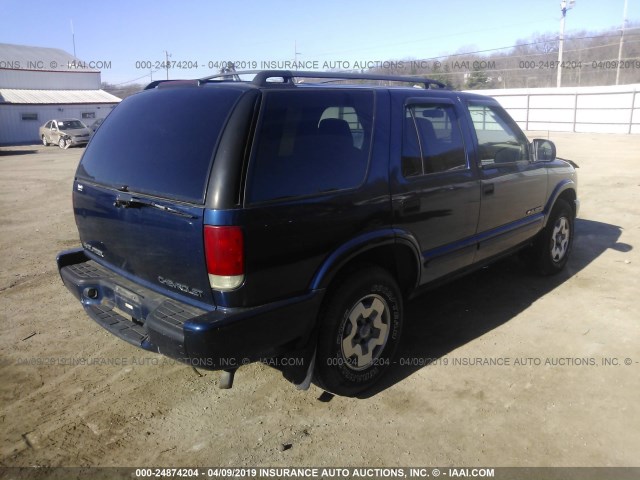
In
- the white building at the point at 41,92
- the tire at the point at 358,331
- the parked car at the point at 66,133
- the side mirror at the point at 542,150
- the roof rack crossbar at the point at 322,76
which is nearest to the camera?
the roof rack crossbar at the point at 322,76

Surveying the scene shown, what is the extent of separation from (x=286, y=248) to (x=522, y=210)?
2.88m

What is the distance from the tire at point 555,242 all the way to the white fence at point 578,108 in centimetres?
2377

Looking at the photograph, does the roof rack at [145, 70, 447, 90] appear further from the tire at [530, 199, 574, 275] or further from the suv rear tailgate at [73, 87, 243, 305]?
the tire at [530, 199, 574, 275]

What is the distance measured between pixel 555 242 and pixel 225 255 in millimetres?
4170

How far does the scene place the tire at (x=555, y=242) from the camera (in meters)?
5.18

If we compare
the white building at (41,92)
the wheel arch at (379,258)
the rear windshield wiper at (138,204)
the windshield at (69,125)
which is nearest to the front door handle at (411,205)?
the wheel arch at (379,258)

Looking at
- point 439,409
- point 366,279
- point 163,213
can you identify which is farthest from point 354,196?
point 439,409

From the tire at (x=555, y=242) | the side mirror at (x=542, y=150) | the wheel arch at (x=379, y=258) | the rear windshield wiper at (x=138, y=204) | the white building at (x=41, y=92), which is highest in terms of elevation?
the white building at (x=41, y=92)

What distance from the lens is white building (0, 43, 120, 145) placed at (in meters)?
34.8

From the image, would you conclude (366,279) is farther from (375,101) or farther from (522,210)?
(522,210)

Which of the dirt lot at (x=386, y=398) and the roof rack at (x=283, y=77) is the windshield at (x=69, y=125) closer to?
the dirt lot at (x=386, y=398)

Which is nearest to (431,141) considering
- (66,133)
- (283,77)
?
(283,77)

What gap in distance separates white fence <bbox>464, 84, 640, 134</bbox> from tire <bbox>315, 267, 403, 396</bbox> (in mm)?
26563

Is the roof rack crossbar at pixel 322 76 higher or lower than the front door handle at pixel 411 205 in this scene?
higher
